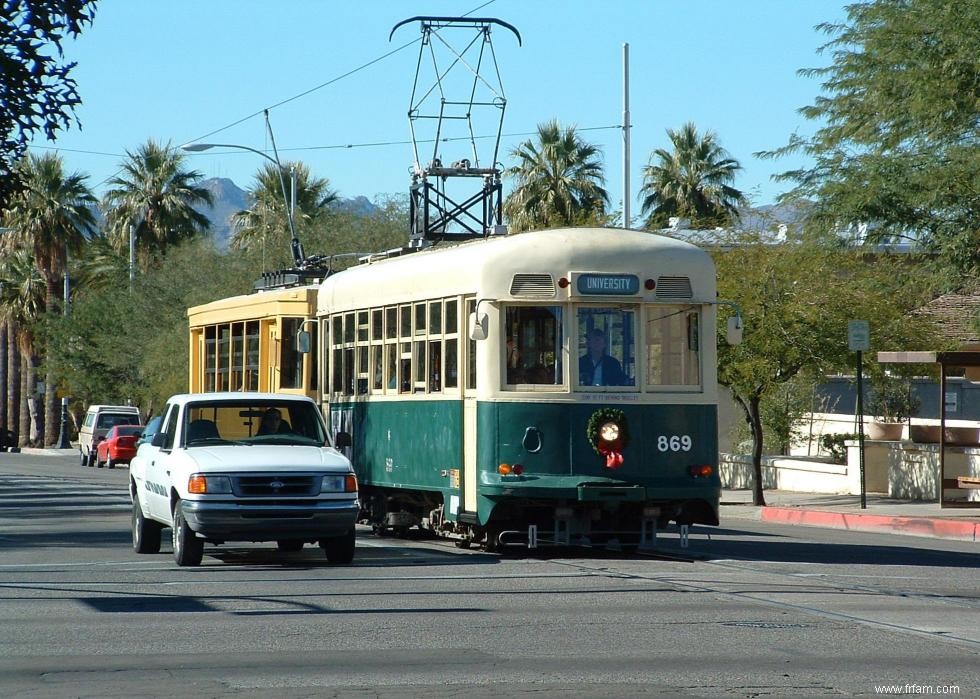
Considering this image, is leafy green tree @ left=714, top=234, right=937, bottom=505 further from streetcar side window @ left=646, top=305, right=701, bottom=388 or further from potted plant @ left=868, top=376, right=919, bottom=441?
streetcar side window @ left=646, top=305, right=701, bottom=388

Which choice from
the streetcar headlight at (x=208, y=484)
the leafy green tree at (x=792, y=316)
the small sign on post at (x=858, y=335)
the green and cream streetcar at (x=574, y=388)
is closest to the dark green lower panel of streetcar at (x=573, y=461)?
the green and cream streetcar at (x=574, y=388)

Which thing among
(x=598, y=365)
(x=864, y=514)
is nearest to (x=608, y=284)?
(x=598, y=365)

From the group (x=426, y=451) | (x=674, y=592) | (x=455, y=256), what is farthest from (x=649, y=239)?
(x=674, y=592)

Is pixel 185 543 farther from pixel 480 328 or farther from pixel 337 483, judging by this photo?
pixel 480 328

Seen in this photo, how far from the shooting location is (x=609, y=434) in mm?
16562

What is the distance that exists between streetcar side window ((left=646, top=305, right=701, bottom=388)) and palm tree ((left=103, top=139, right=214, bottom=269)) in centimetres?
4810

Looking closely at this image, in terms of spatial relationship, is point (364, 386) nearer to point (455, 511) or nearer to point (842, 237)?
point (455, 511)

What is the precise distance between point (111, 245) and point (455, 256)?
51.7 metres

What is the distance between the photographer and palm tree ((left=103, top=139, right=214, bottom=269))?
6341cm

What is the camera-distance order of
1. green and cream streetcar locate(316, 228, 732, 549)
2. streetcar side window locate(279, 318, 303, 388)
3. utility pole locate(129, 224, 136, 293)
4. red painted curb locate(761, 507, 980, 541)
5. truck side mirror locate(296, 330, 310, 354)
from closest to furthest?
green and cream streetcar locate(316, 228, 732, 549), truck side mirror locate(296, 330, 310, 354), red painted curb locate(761, 507, 980, 541), streetcar side window locate(279, 318, 303, 388), utility pole locate(129, 224, 136, 293)

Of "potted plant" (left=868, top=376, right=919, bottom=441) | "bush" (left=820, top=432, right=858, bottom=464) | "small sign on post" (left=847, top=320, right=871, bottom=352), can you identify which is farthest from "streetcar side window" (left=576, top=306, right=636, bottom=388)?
"potted plant" (left=868, top=376, right=919, bottom=441)

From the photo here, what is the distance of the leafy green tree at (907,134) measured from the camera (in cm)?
Answer: 2245

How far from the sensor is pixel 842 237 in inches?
981

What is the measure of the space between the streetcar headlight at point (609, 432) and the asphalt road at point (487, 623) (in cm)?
128
